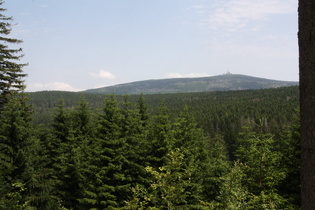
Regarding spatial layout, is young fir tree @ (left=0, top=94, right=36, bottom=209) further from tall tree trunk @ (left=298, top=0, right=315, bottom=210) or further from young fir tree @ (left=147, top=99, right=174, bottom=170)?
tall tree trunk @ (left=298, top=0, right=315, bottom=210)

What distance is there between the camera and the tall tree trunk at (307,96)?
2311 mm

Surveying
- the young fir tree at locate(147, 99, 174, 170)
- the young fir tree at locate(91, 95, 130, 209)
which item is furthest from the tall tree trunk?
the young fir tree at locate(147, 99, 174, 170)

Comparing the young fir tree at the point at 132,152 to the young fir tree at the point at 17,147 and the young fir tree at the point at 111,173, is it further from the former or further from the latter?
the young fir tree at the point at 17,147

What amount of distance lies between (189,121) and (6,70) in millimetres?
14874

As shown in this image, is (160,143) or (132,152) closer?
(132,152)

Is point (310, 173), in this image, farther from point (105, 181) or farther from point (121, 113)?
point (121, 113)

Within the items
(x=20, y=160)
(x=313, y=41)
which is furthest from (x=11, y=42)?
(x=313, y=41)

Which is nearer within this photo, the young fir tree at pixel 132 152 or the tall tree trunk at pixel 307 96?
the tall tree trunk at pixel 307 96

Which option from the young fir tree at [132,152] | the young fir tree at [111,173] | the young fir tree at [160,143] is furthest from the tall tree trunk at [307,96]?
the young fir tree at [160,143]

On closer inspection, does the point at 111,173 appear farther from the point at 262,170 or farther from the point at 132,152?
the point at 262,170

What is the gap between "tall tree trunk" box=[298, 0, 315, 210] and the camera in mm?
2311

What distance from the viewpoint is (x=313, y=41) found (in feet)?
7.56

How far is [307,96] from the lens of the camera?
7.73 ft

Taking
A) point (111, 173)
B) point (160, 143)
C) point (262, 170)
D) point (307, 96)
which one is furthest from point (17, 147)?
point (307, 96)
